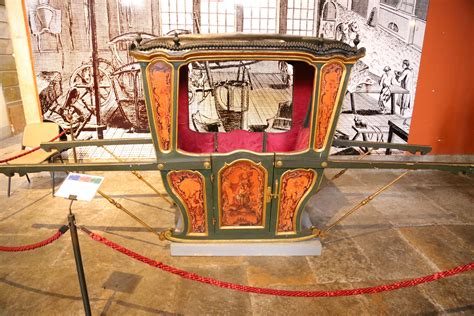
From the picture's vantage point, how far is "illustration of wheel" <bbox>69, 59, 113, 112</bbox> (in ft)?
19.8

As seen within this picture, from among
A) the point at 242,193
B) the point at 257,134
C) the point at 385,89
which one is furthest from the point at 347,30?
the point at 242,193

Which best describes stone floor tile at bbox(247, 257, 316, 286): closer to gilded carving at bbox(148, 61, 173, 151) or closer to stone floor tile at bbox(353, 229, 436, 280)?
stone floor tile at bbox(353, 229, 436, 280)

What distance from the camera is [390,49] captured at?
6.43m

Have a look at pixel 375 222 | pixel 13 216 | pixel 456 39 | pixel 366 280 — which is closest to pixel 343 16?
pixel 456 39

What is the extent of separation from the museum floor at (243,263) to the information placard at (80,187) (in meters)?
1.10

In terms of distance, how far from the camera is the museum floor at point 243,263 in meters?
3.16

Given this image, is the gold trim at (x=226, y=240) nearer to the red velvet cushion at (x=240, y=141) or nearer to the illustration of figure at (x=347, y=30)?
the red velvet cushion at (x=240, y=141)

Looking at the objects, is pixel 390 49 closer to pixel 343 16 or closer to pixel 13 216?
pixel 343 16

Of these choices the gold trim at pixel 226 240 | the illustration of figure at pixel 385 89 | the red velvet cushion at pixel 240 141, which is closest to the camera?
the gold trim at pixel 226 240

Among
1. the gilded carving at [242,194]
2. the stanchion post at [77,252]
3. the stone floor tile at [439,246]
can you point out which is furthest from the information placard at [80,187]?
the stone floor tile at [439,246]

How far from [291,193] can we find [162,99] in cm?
158

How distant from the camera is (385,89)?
21.9 ft

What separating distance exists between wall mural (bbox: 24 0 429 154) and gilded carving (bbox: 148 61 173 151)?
3.01m

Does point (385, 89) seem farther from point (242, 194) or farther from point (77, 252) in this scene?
point (77, 252)
